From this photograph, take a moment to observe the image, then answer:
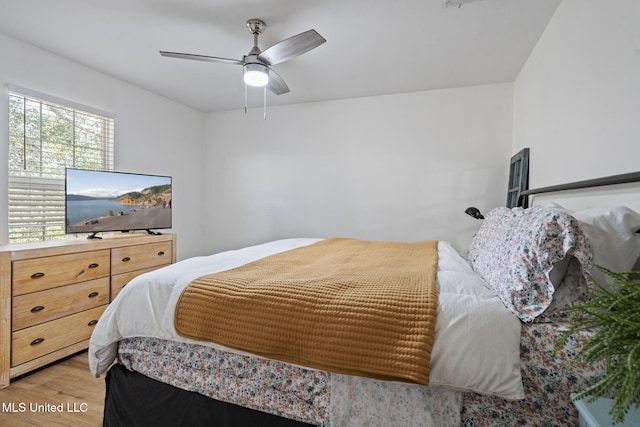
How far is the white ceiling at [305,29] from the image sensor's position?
6.78 feet

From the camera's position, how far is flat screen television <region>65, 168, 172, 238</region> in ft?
8.57

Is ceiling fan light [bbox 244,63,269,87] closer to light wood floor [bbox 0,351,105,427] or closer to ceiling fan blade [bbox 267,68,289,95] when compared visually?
ceiling fan blade [bbox 267,68,289,95]

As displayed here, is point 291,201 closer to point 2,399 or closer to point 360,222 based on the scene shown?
point 360,222

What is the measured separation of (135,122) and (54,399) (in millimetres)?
2736

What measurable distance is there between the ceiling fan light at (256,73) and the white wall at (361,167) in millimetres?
1652

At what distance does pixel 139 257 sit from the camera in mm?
2973

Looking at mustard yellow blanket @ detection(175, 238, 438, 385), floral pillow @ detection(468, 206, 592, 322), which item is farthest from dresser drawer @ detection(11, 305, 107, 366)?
floral pillow @ detection(468, 206, 592, 322)

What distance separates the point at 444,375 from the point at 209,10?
2.49 meters

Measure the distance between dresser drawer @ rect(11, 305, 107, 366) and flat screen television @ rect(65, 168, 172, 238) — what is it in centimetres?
72

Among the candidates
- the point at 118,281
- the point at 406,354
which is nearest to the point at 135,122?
the point at 118,281

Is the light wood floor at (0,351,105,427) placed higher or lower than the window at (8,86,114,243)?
lower

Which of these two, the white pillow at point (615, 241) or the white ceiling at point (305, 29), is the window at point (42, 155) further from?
the white pillow at point (615, 241)

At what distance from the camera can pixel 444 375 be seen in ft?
3.31

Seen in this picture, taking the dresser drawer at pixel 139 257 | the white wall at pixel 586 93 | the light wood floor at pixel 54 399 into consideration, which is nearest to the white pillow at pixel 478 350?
the white wall at pixel 586 93
